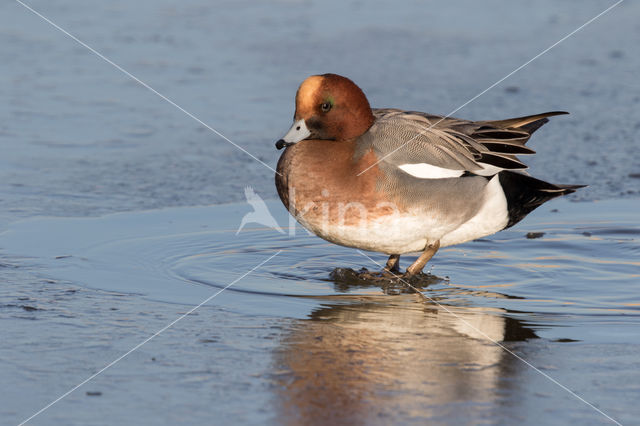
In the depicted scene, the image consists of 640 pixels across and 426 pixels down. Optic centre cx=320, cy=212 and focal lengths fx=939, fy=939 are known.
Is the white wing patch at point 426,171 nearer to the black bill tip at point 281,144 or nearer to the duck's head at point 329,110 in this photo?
the duck's head at point 329,110

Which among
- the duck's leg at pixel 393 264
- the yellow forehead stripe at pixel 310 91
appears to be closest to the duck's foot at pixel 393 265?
the duck's leg at pixel 393 264

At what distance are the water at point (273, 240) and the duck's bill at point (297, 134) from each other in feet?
2.25

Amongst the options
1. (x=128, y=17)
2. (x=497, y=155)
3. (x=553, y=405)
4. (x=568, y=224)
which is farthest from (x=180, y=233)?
(x=128, y=17)

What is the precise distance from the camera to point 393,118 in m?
4.94

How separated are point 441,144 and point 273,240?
1.19 meters

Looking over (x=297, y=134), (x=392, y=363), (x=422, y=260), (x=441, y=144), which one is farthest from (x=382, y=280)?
(x=392, y=363)

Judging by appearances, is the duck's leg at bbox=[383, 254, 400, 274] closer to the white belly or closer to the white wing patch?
the white belly

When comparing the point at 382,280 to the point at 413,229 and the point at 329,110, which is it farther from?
the point at 329,110

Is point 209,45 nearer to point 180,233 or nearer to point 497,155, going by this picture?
point 180,233

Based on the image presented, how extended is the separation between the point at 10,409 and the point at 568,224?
12.1 ft

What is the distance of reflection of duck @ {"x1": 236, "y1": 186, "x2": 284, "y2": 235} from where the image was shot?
570 centimetres

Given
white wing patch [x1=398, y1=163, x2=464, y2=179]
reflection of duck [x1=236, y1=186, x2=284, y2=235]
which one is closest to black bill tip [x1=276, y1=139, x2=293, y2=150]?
white wing patch [x1=398, y1=163, x2=464, y2=179]

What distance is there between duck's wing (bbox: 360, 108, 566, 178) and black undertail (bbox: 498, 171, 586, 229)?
86mm

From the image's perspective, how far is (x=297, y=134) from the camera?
15.6ft
